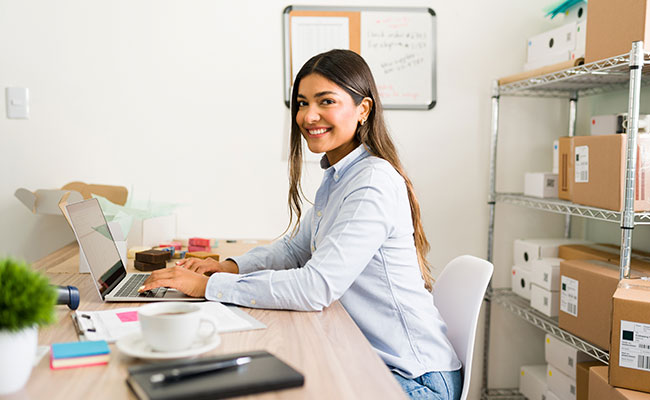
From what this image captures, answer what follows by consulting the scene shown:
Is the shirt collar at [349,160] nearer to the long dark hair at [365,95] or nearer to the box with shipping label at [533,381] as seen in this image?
the long dark hair at [365,95]

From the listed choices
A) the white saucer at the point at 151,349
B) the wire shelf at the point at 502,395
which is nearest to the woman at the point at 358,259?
the white saucer at the point at 151,349

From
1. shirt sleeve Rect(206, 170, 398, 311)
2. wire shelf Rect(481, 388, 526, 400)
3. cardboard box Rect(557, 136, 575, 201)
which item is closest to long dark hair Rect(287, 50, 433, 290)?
shirt sleeve Rect(206, 170, 398, 311)

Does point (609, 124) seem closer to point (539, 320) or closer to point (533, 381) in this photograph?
point (539, 320)

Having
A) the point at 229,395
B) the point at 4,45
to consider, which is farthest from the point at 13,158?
the point at 229,395

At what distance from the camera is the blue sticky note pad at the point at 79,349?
0.87m

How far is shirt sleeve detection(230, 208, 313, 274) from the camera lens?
164 centimetres

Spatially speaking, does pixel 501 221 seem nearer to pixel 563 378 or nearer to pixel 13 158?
pixel 563 378

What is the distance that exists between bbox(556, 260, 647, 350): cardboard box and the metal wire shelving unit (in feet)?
0.11

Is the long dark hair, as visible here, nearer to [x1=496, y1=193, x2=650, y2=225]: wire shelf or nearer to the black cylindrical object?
[x1=496, y1=193, x2=650, y2=225]: wire shelf

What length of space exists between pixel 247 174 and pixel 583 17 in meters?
1.45

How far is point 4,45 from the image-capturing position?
2.36 m

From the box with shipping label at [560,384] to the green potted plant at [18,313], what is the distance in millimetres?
1850

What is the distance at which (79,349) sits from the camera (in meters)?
0.89

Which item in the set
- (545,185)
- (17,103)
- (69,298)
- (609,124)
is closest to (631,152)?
(609,124)
